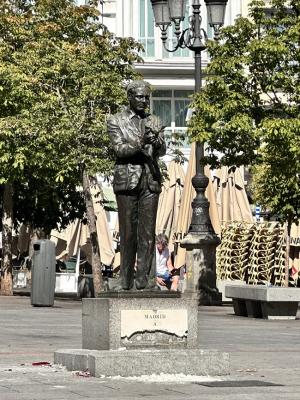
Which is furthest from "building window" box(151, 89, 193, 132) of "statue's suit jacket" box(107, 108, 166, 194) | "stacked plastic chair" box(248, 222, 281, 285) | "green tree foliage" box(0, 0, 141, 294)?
"statue's suit jacket" box(107, 108, 166, 194)

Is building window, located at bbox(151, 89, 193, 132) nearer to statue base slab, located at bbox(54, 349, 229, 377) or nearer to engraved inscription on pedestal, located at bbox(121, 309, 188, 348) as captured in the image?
Result: engraved inscription on pedestal, located at bbox(121, 309, 188, 348)

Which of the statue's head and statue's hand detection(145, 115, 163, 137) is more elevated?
the statue's head

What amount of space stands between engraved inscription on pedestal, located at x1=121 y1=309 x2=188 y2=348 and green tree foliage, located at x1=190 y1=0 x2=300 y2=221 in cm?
1331

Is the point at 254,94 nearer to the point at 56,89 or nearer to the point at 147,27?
the point at 56,89

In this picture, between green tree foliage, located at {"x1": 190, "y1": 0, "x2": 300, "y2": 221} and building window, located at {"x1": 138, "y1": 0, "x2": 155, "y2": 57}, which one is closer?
green tree foliage, located at {"x1": 190, "y1": 0, "x2": 300, "y2": 221}

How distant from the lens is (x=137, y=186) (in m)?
13.7

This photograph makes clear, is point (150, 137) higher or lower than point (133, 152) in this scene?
higher

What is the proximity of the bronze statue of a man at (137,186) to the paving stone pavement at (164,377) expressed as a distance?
1.20m

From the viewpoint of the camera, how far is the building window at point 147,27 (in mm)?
56844

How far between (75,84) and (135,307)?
20015 millimetres

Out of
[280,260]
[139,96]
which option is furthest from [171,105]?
[139,96]

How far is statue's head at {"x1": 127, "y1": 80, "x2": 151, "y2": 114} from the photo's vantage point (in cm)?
1381

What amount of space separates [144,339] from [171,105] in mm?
43635

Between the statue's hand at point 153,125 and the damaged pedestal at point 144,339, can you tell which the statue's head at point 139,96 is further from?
the damaged pedestal at point 144,339
